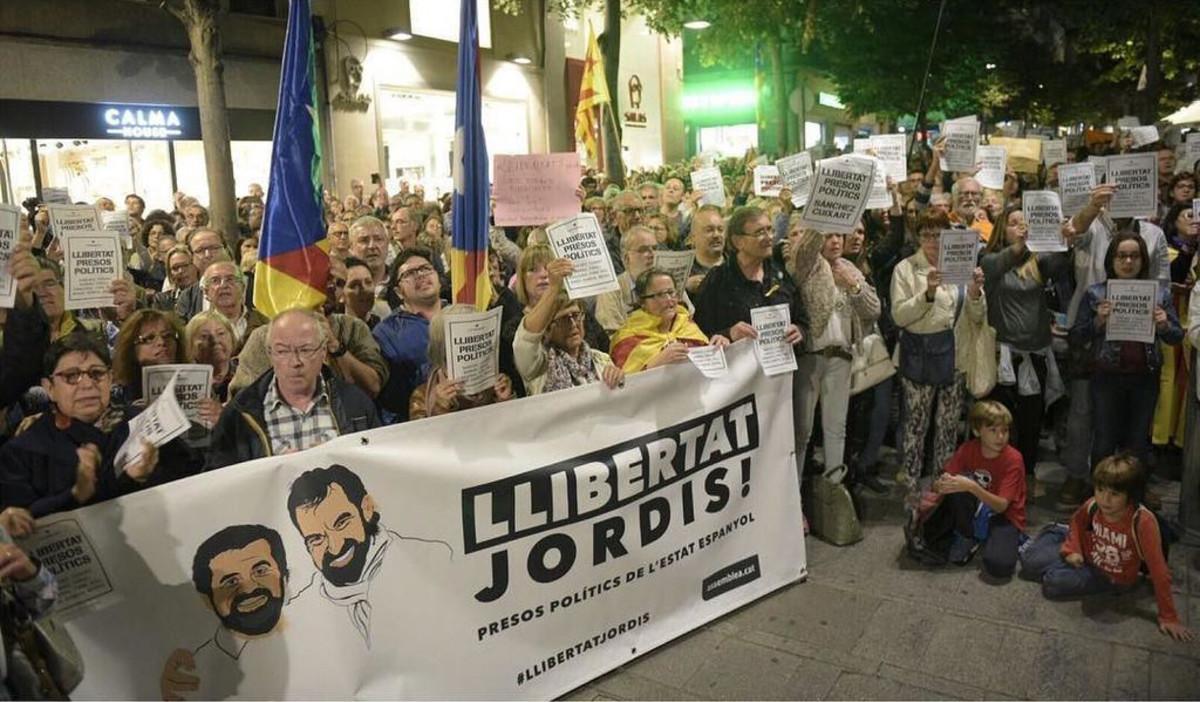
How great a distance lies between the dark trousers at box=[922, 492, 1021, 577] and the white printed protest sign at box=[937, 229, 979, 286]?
130 centimetres

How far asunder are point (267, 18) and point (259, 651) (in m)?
16.5

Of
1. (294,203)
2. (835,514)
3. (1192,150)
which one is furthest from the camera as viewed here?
(1192,150)

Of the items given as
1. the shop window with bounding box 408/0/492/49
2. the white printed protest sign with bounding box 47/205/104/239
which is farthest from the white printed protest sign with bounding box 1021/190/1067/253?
the shop window with bounding box 408/0/492/49

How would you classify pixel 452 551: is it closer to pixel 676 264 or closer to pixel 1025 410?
pixel 676 264

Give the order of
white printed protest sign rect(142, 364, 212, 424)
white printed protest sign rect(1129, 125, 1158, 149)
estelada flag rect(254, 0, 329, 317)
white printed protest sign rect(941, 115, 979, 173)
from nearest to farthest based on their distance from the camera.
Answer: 1. white printed protest sign rect(142, 364, 212, 424)
2. estelada flag rect(254, 0, 329, 317)
3. white printed protest sign rect(941, 115, 979, 173)
4. white printed protest sign rect(1129, 125, 1158, 149)

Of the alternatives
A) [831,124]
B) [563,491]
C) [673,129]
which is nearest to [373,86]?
[673,129]

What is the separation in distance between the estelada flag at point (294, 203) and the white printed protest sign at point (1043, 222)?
4402 mm

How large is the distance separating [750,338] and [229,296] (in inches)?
116

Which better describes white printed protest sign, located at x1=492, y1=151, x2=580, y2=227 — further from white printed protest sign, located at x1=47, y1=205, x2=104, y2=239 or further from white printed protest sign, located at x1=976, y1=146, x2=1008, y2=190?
white printed protest sign, located at x1=976, y1=146, x2=1008, y2=190

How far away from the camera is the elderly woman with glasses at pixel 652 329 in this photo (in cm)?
483

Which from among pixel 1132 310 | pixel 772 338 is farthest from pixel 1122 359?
pixel 772 338

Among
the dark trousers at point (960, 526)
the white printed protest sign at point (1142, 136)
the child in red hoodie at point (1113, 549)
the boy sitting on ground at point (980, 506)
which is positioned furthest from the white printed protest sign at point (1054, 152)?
the child in red hoodie at point (1113, 549)

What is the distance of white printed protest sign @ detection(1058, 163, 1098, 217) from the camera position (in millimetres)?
6816

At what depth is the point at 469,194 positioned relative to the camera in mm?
4609
